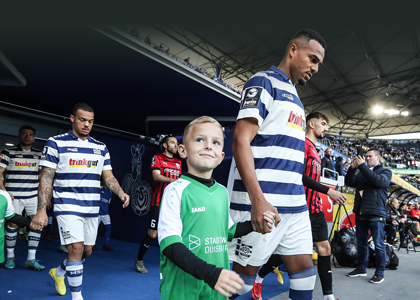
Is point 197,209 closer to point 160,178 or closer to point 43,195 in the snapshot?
point 43,195

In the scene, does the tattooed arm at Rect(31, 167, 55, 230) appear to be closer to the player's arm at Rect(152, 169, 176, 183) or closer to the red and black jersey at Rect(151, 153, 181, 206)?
the player's arm at Rect(152, 169, 176, 183)

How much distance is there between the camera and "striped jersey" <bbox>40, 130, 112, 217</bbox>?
8.36 feet

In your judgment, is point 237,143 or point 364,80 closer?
point 237,143

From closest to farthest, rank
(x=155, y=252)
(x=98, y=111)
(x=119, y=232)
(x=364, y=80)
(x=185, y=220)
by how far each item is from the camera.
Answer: (x=185, y=220), (x=155, y=252), (x=119, y=232), (x=98, y=111), (x=364, y=80)

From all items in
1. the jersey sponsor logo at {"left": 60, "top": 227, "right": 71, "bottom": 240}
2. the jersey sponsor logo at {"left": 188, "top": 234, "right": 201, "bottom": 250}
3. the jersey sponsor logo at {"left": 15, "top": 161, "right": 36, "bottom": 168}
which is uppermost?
the jersey sponsor logo at {"left": 15, "top": 161, "right": 36, "bottom": 168}

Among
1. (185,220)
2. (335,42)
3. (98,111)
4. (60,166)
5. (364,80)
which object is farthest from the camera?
(364,80)

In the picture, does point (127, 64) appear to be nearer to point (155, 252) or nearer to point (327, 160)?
point (155, 252)

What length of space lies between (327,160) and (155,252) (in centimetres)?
365

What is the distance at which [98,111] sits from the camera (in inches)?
273

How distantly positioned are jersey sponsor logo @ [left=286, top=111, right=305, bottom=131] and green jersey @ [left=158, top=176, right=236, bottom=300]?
741mm

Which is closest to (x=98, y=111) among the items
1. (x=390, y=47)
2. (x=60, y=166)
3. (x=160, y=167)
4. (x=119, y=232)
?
(x=119, y=232)

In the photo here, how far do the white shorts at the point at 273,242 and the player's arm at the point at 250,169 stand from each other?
0.30m

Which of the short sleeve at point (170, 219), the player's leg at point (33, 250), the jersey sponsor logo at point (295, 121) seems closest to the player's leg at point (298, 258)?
the jersey sponsor logo at point (295, 121)

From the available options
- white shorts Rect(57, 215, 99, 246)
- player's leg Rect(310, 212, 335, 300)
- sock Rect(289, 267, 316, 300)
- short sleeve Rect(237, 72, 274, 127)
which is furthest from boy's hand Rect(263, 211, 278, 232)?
white shorts Rect(57, 215, 99, 246)
